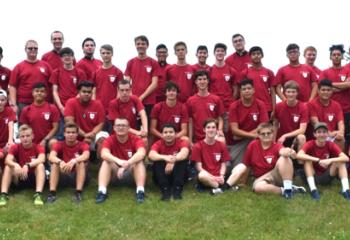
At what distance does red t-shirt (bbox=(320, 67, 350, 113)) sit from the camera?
13602mm

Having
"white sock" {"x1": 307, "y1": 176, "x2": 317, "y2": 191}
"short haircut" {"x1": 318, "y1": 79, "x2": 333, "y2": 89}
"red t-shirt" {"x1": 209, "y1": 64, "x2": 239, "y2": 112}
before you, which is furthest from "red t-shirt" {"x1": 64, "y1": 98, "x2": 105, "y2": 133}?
"short haircut" {"x1": 318, "y1": 79, "x2": 333, "y2": 89}

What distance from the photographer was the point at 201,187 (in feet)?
38.8

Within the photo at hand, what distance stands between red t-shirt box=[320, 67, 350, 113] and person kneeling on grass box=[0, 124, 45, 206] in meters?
7.61

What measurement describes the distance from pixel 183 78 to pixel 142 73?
1.12m

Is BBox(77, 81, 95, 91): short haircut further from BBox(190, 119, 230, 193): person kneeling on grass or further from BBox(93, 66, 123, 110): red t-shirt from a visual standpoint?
BBox(190, 119, 230, 193): person kneeling on grass

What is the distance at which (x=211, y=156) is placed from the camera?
11875 mm

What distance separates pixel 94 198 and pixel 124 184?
1107mm

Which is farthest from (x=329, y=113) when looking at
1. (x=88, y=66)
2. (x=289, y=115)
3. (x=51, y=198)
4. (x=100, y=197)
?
(x=51, y=198)

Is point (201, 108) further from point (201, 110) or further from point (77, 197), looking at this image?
point (77, 197)

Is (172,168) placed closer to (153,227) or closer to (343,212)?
(153,227)

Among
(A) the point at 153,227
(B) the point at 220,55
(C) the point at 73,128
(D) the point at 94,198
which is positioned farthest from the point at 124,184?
(B) the point at 220,55

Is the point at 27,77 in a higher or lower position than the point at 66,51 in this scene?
lower

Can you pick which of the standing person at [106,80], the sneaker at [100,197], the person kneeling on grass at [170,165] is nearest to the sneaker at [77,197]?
the sneaker at [100,197]

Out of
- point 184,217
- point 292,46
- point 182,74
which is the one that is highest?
point 292,46
